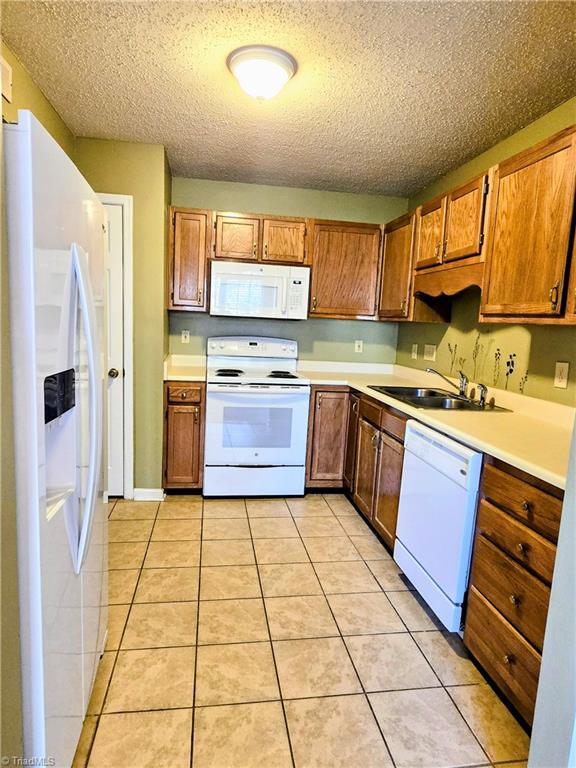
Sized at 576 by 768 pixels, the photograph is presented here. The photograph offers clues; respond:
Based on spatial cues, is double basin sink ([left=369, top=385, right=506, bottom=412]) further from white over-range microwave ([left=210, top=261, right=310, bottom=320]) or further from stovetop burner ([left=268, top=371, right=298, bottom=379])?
white over-range microwave ([left=210, top=261, right=310, bottom=320])

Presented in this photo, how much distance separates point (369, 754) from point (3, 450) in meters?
1.43

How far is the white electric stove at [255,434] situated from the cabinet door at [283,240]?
36.7 inches

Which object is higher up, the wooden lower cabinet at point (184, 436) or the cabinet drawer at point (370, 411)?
the cabinet drawer at point (370, 411)

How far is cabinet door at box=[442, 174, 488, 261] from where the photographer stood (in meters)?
2.28

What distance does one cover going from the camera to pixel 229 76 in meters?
2.05

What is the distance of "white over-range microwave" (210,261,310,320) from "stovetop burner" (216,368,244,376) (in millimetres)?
454

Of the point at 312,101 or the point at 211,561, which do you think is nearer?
the point at 312,101

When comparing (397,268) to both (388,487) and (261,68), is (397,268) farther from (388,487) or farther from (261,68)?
Answer: (261,68)

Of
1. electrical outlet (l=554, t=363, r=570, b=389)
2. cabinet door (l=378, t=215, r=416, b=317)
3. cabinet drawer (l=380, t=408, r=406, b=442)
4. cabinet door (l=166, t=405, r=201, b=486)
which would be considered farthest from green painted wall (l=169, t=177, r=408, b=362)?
electrical outlet (l=554, t=363, r=570, b=389)

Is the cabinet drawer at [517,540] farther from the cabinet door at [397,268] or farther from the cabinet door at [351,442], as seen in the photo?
the cabinet door at [397,268]

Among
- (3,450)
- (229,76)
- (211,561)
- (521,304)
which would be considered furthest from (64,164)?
(211,561)

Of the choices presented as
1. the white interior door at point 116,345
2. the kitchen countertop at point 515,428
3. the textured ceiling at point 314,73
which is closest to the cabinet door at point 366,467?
the kitchen countertop at point 515,428

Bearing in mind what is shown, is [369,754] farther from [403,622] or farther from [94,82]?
[94,82]

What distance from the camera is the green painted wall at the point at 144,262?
293cm
